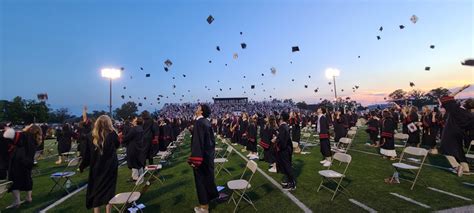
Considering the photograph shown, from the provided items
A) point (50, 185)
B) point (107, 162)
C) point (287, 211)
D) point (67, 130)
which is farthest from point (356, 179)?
point (67, 130)

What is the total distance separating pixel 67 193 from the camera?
25.4 ft

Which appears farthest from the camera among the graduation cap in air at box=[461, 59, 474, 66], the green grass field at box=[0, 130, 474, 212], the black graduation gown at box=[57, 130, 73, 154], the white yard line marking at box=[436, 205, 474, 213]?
Answer: the black graduation gown at box=[57, 130, 73, 154]

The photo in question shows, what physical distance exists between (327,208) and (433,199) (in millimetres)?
2442

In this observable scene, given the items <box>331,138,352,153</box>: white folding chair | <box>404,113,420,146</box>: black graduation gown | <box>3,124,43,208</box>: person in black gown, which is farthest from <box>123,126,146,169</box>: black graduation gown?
<box>404,113,420,146</box>: black graduation gown

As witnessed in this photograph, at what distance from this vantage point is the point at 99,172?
4.96m

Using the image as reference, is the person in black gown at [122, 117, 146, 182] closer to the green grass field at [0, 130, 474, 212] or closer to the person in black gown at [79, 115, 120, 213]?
the green grass field at [0, 130, 474, 212]

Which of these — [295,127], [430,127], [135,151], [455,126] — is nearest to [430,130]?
[430,127]

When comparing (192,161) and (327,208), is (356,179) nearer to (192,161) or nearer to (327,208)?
(327,208)

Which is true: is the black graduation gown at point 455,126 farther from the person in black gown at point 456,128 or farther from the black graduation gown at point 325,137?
the black graduation gown at point 325,137

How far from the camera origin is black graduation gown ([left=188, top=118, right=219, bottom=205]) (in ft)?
18.1

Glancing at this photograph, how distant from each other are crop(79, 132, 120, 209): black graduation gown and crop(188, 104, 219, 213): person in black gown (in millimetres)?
1521

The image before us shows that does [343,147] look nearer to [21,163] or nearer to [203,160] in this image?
[203,160]

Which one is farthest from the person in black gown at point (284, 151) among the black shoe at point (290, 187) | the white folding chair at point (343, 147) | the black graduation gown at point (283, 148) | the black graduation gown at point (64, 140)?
the black graduation gown at point (64, 140)

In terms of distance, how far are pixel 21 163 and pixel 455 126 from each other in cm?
1167
